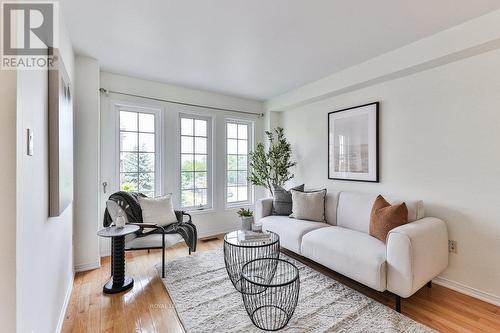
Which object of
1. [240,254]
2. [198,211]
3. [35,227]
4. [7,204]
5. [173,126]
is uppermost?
[173,126]

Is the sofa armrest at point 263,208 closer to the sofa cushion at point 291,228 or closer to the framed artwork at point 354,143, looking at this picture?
the sofa cushion at point 291,228

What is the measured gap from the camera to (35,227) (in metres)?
1.26

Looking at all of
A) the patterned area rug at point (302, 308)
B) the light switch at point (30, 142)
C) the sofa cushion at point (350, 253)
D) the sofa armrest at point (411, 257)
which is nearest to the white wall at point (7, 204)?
the light switch at point (30, 142)

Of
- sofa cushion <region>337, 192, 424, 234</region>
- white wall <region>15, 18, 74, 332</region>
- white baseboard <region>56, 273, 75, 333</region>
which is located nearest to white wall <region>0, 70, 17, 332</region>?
white wall <region>15, 18, 74, 332</region>

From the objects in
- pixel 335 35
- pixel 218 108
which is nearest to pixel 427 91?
pixel 335 35

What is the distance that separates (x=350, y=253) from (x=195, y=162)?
2766 mm

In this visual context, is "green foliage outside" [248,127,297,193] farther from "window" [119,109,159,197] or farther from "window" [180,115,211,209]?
"window" [119,109,159,197]

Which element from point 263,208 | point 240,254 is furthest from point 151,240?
point 263,208

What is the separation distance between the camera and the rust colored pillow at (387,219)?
2.27 metres

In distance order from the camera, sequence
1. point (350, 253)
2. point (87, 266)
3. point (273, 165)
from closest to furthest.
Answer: point (350, 253), point (87, 266), point (273, 165)

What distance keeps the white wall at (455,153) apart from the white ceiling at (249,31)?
0.50m

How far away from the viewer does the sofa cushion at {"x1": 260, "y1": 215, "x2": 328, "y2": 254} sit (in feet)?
9.30

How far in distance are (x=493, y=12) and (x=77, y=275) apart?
4.67 m

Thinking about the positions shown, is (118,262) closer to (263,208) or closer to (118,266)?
(118,266)
